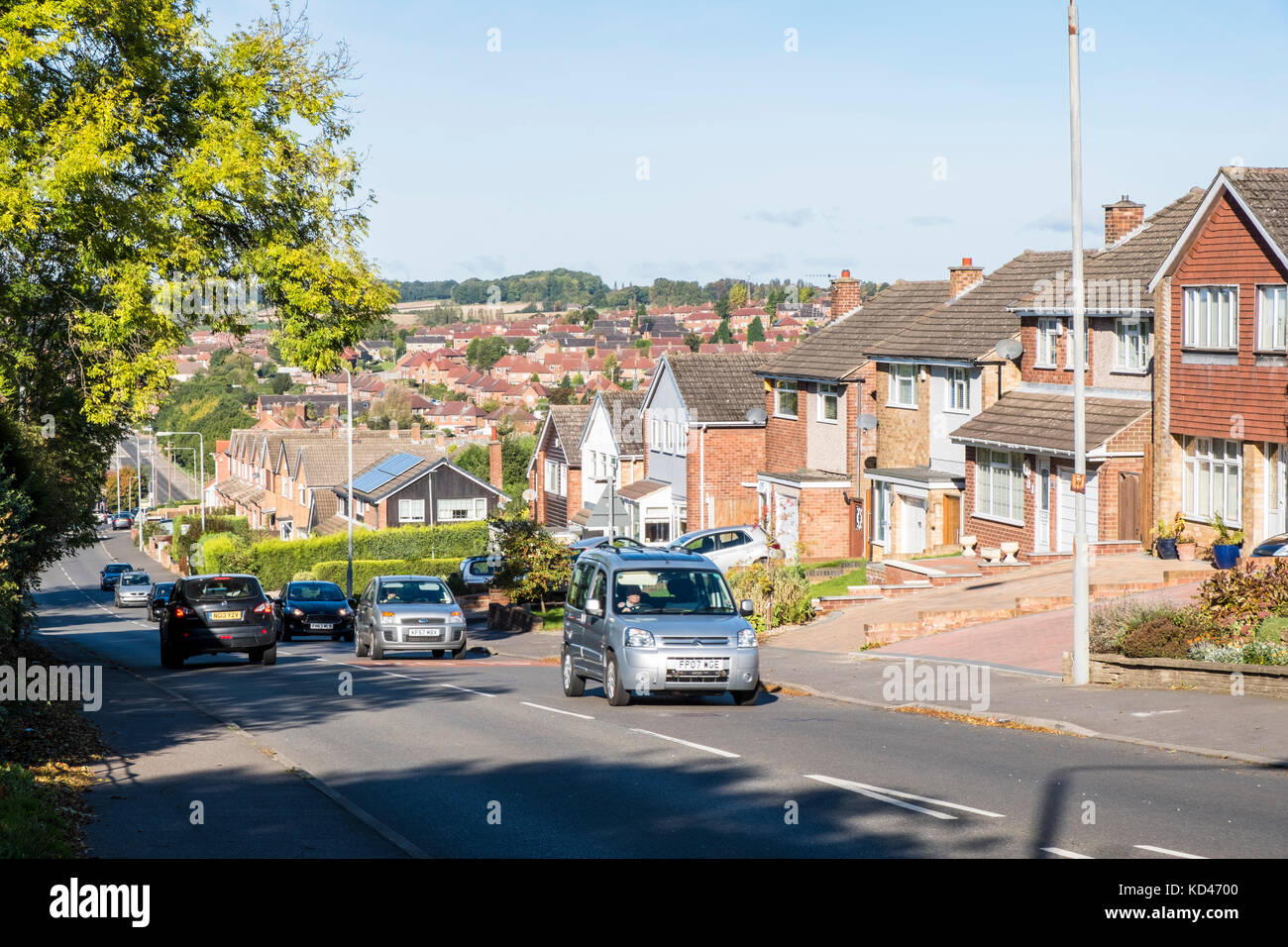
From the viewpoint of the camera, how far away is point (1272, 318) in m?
26.3

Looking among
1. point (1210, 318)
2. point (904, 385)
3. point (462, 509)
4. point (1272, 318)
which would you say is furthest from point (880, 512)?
point (462, 509)

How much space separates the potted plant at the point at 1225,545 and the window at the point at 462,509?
55.2 m

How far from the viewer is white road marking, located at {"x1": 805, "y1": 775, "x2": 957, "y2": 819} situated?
417 inches

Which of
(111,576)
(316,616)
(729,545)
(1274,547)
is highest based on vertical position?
(1274,547)

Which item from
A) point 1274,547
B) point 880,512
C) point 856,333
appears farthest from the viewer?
point 856,333

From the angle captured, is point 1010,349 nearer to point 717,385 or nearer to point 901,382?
point 901,382

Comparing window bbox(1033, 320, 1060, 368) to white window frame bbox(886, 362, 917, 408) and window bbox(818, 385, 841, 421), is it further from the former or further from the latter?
window bbox(818, 385, 841, 421)

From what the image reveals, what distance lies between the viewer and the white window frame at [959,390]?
1497 inches

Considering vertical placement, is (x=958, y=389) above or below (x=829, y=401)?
above

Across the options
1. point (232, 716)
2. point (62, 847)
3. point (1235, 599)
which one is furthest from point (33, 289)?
point (1235, 599)

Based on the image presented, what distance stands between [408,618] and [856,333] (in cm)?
2361

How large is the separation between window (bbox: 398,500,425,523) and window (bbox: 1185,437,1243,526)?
54.2 m

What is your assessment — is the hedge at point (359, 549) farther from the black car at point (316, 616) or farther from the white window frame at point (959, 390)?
the white window frame at point (959, 390)

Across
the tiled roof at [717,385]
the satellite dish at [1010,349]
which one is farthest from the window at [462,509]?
the satellite dish at [1010,349]
